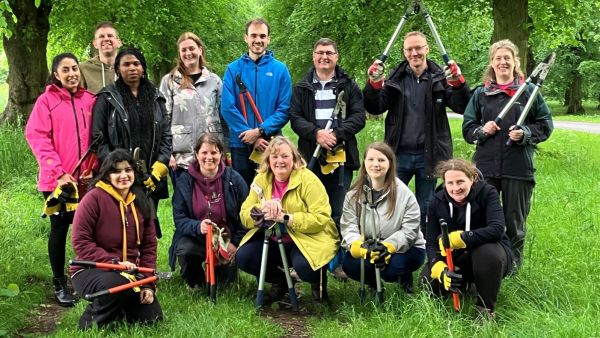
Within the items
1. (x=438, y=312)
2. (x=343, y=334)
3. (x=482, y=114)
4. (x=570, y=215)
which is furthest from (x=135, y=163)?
(x=570, y=215)

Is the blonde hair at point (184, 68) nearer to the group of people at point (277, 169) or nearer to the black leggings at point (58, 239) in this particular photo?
the group of people at point (277, 169)

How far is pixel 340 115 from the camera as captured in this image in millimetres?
5828

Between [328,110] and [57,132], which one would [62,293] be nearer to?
[57,132]

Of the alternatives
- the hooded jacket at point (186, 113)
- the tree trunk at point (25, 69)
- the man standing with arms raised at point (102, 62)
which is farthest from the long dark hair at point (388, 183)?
the tree trunk at point (25, 69)

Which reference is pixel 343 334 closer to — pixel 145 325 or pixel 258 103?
pixel 145 325

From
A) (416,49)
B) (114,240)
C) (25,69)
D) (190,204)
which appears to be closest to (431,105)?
(416,49)

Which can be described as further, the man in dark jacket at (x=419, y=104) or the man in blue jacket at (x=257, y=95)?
the man in blue jacket at (x=257, y=95)

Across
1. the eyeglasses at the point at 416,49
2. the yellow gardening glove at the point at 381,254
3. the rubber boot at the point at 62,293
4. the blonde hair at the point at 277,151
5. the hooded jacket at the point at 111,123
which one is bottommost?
the rubber boot at the point at 62,293

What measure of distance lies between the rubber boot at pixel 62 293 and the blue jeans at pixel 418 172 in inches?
123

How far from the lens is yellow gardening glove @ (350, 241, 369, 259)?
4.89m

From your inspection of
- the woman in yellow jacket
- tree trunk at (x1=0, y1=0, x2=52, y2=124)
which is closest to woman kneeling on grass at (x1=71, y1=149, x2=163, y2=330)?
the woman in yellow jacket

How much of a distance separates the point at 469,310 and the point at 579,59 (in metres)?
37.1

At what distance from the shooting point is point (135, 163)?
4859 millimetres

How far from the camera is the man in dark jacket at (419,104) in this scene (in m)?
5.72
